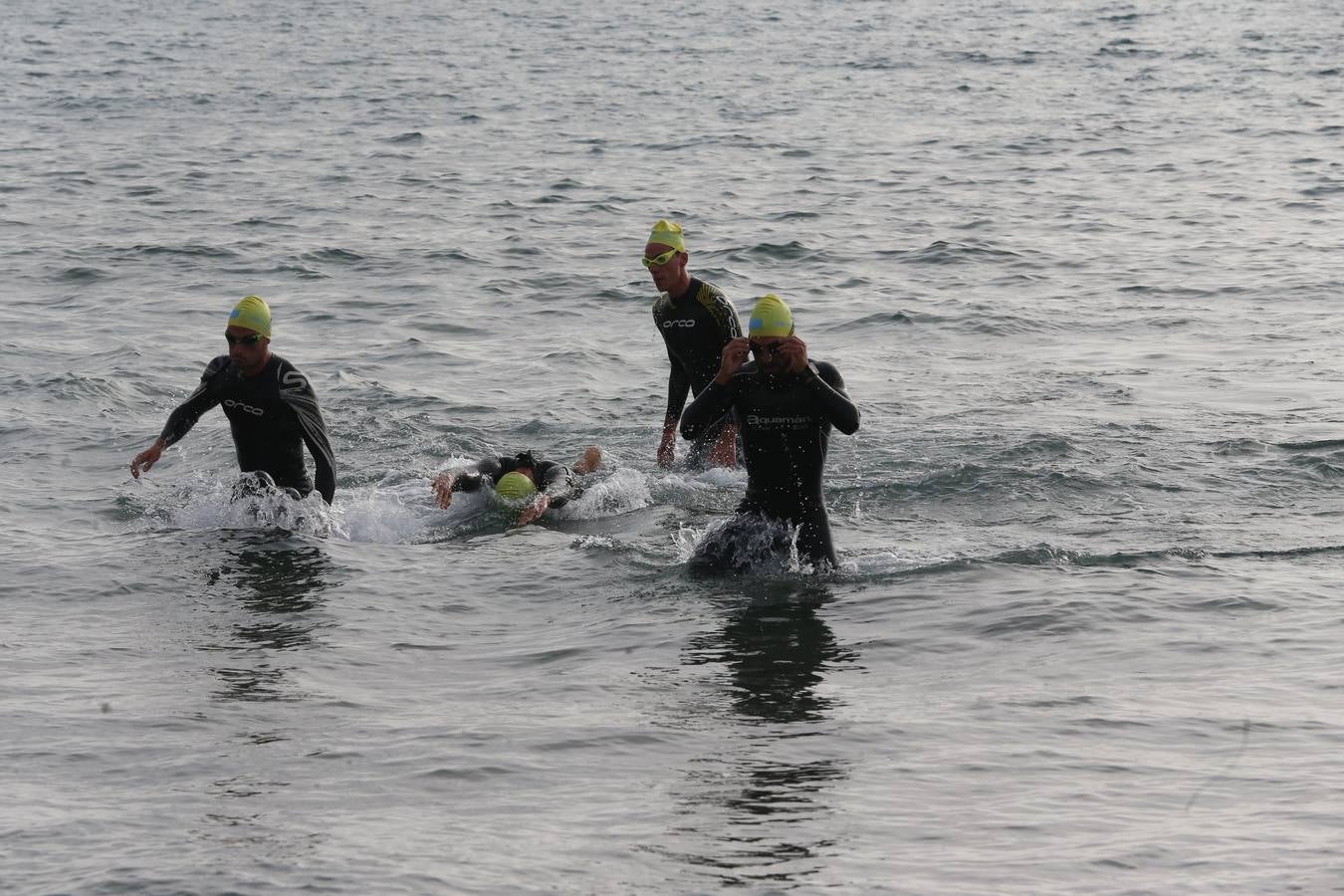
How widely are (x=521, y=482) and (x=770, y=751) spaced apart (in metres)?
4.91

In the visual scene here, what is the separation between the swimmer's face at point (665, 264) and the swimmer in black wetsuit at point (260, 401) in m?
2.57

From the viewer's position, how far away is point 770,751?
7770 millimetres

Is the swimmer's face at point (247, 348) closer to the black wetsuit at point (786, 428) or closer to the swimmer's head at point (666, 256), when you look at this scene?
the swimmer's head at point (666, 256)

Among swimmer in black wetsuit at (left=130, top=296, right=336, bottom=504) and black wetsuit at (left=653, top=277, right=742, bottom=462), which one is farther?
black wetsuit at (left=653, top=277, right=742, bottom=462)

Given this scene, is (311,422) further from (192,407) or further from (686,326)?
(686,326)

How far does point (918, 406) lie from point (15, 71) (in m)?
31.8

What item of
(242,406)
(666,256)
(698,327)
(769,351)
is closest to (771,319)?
(769,351)

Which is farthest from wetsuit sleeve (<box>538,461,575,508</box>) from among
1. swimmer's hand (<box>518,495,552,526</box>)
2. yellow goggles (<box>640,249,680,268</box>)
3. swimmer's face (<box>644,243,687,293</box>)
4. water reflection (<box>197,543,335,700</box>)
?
water reflection (<box>197,543,335,700</box>)

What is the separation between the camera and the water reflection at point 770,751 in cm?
671

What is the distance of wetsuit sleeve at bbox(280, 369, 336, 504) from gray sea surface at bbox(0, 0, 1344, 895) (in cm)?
37

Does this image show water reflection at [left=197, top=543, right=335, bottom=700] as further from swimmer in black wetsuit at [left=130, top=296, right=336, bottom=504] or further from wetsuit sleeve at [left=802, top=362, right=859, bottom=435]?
wetsuit sleeve at [left=802, top=362, right=859, bottom=435]

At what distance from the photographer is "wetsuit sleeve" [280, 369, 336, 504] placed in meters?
11.0

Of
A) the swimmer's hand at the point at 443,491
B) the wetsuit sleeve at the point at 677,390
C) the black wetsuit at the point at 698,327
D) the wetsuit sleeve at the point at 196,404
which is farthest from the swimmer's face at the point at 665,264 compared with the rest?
the wetsuit sleeve at the point at 196,404

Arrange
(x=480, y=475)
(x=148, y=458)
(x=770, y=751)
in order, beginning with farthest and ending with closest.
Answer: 1. (x=480, y=475)
2. (x=148, y=458)
3. (x=770, y=751)
